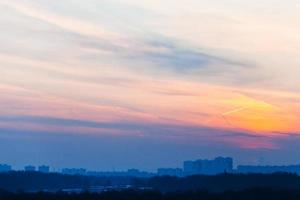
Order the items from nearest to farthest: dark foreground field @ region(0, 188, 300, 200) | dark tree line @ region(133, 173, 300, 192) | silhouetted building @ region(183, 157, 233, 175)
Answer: dark foreground field @ region(0, 188, 300, 200) → dark tree line @ region(133, 173, 300, 192) → silhouetted building @ region(183, 157, 233, 175)

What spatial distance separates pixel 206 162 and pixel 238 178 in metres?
91.4

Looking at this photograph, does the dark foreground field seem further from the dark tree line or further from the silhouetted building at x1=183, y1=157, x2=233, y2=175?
the silhouetted building at x1=183, y1=157, x2=233, y2=175

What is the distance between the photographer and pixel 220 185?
88562 millimetres

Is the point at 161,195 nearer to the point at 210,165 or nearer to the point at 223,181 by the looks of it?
the point at 223,181

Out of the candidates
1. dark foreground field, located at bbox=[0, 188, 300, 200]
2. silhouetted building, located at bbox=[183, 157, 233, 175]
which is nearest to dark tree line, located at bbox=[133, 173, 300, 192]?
dark foreground field, located at bbox=[0, 188, 300, 200]

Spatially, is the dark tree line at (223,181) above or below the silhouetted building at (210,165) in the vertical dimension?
below

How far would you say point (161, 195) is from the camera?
61.0m

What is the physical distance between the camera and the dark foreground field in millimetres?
57906

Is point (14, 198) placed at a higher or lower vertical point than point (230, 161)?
lower

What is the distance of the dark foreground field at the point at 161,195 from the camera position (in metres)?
57.9

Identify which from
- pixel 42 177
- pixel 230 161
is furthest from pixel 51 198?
pixel 230 161

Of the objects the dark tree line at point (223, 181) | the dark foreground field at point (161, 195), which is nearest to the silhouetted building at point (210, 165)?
the dark tree line at point (223, 181)

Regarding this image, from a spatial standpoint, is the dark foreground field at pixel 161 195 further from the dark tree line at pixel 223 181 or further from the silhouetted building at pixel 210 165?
the silhouetted building at pixel 210 165

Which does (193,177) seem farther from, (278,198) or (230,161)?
(230,161)
